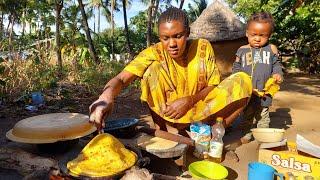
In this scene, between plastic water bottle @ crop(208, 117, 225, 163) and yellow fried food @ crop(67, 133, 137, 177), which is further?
plastic water bottle @ crop(208, 117, 225, 163)

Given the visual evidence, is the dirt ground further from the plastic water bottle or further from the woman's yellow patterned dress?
the woman's yellow patterned dress

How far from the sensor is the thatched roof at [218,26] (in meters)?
10.3

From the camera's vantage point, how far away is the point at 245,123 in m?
3.64

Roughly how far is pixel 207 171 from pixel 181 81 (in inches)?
31.2

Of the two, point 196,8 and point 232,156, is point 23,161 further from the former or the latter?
point 196,8

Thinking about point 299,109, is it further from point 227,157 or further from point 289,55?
point 289,55

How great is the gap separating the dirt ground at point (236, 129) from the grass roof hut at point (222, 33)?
401cm

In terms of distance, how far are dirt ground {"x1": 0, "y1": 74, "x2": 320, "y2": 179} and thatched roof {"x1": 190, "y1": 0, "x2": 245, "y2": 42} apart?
13.2ft

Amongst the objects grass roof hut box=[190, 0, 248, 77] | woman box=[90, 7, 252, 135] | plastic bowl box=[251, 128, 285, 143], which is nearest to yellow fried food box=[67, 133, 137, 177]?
woman box=[90, 7, 252, 135]

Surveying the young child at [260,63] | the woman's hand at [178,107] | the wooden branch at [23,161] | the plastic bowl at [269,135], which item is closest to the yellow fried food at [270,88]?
the young child at [260,63]

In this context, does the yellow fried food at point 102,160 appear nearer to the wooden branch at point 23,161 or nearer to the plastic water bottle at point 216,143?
the wooden branch at point 23,161

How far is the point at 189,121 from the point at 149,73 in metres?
0.51

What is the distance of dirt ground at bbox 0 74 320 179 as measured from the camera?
9.57 ft

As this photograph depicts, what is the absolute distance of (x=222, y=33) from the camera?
33.9ft
